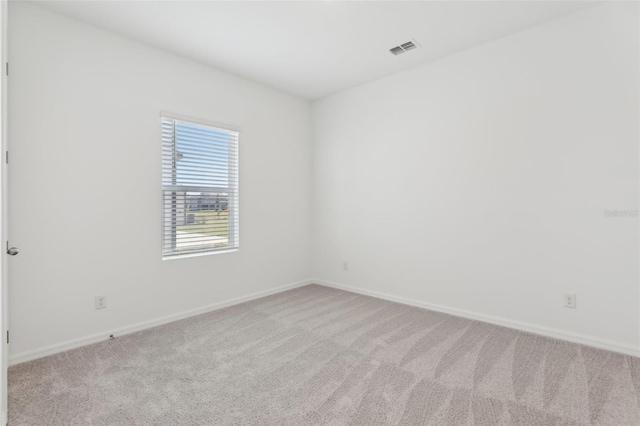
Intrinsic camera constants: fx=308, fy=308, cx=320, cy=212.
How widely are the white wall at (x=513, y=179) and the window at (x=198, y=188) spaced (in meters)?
1.60

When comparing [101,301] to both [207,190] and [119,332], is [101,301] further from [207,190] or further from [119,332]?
[207,190]

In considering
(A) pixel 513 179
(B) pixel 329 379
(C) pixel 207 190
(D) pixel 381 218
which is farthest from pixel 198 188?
(A) pixel 513 179

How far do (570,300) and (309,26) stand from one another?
3.27 m

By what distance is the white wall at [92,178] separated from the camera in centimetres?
237

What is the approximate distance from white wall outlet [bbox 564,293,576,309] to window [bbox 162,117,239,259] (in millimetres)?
3349

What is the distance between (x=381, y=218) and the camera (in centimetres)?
390

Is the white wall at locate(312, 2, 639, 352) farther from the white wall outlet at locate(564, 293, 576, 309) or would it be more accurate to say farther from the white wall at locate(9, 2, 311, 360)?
the white wall at locate(9, 2, 311, 360)

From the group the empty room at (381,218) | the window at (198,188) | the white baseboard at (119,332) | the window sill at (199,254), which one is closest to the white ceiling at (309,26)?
the empty room at (381,218)

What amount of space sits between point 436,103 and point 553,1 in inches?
47.5

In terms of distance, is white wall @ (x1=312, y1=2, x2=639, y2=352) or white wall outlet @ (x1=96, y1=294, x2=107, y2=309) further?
white wall outlet @ (x1=96, y1=294, x2=107, y2=309)

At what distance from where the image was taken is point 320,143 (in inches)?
180

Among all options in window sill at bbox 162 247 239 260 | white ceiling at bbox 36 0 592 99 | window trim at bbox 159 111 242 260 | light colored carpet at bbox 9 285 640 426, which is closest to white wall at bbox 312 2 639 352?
white ceiling at bbox 36 0 592 99

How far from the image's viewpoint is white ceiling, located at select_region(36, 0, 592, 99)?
2.47m

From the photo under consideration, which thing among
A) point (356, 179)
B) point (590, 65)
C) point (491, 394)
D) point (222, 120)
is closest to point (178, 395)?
point (491, 394)
